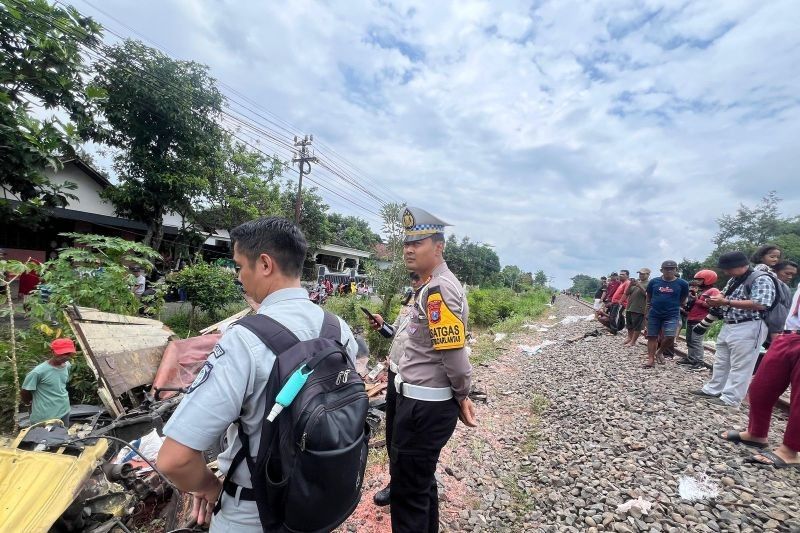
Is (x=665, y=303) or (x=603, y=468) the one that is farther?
(x=665, y=303)

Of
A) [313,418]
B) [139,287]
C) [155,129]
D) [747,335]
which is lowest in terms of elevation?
[139,287]

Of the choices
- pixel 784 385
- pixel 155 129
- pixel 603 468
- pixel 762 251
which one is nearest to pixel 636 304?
pixel 762 251

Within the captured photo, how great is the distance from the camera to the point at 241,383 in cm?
112

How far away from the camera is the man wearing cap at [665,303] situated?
6301 mm

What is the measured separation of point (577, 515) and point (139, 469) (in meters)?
3.81

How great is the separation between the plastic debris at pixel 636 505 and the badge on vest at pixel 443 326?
7.05 ft

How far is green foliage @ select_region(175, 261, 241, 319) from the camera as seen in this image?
941 centimetres

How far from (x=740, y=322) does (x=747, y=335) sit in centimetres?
16

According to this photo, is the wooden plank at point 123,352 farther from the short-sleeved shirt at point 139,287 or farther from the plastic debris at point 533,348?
the plastic debris at point 533,348

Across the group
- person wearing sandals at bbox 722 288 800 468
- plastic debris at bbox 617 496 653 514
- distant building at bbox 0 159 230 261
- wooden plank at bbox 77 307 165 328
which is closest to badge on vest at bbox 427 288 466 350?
plastic debris at bbox 617 496 653 514

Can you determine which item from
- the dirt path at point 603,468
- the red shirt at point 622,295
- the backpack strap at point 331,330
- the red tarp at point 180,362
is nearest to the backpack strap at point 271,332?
the backpack strap at point 331,330

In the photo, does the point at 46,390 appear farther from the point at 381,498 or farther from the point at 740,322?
the point at 740,322

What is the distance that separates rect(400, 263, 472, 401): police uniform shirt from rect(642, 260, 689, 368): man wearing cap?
5.98m

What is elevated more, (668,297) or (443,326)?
(668,297)
